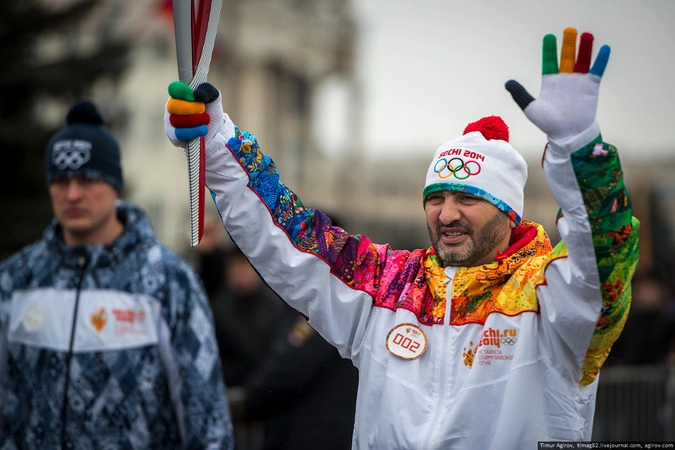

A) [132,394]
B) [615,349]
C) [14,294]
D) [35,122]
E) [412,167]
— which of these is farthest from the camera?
[412,167]

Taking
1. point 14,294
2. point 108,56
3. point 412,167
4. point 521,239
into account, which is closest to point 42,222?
point 108,56

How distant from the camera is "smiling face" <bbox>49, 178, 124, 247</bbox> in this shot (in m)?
3.92

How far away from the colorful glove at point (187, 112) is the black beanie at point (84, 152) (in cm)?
→ 129

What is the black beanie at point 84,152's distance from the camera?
397 cm

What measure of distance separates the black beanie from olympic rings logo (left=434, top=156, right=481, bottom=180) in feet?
5.44

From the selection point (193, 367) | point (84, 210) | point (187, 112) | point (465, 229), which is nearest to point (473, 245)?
point (465, 229)

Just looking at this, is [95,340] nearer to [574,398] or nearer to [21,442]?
[21,442]

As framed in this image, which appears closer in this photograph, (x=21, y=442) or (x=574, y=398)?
(x=574, y=398)

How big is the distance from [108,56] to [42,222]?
2002 millimetres

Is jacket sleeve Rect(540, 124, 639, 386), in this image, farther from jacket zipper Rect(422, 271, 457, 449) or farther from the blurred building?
the blurred building

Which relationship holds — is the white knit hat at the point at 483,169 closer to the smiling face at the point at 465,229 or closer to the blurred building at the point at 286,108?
the smiling face at the point at 465,229

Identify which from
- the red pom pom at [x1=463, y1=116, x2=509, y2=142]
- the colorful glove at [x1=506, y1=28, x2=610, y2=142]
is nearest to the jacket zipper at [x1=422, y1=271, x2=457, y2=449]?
the red pom pom at [x1=463, y1=116, x2=509, y2=142]

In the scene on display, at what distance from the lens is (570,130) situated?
2.45 metres

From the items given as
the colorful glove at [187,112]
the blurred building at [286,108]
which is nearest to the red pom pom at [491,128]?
the colorful glove at [187,112]
